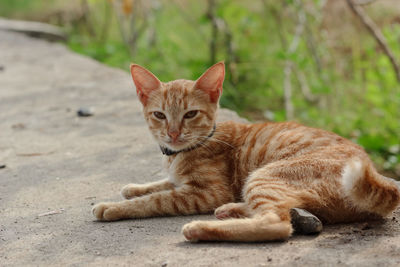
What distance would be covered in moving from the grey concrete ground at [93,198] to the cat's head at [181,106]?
0.56 meters

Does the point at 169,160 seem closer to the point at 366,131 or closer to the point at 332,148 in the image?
the point at 332,148

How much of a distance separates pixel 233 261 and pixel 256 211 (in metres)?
0.45

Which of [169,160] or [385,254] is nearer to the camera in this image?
[385,254]

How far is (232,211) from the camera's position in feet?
9.25

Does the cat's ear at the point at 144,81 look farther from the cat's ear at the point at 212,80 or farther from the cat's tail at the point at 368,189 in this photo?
the cat's tail at the point at 368,189

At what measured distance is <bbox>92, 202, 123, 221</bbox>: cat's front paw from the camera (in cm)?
294

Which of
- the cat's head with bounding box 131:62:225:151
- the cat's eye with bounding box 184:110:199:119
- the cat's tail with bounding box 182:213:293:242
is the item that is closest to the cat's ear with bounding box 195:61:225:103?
the cat's head with bounding box 131:62:225:151

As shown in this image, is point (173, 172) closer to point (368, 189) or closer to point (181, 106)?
point (181, 106)

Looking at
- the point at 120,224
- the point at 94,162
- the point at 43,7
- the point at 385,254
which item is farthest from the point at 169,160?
the point at 43,7

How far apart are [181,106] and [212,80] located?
0.29 m

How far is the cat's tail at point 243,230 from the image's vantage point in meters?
2.43

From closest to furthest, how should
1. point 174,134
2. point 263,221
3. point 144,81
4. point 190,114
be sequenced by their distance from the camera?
1. point 263,221
2. point 174,134
3. point 190,114
4. point 144,81

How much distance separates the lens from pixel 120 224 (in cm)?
292

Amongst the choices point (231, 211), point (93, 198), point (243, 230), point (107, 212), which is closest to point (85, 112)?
point (93, 198)
